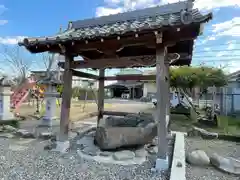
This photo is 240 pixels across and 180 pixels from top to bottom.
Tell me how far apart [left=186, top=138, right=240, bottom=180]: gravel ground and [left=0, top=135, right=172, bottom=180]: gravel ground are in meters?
0.67

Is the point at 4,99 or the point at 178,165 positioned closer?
the point at 178,165

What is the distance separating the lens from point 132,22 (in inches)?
189

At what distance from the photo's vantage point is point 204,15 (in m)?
3.24

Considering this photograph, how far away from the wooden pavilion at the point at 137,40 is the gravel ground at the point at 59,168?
1.57ft

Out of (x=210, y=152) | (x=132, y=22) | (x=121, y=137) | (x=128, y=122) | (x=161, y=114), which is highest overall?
(x=132, y=22)

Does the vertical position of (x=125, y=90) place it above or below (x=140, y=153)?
above

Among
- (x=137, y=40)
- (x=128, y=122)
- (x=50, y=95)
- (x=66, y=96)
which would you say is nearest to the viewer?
(x=137, y=40)

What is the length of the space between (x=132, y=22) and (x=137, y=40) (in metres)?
0.81

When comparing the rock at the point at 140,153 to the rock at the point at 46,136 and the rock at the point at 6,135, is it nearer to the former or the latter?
the rock at the point at 46,136

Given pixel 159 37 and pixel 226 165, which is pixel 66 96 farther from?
pixel 226 165

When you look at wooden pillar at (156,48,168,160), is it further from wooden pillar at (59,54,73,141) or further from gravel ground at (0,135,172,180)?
wooden pillar at (59,54,73,141)

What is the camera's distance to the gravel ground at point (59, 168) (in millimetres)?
3572

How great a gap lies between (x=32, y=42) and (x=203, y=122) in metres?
8.66

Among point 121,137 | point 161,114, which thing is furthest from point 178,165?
point 121,137
